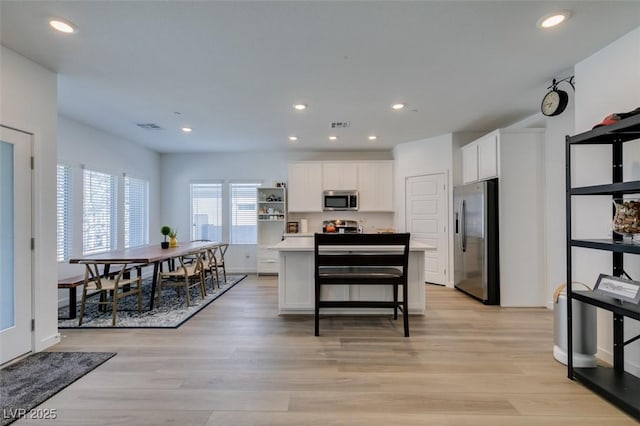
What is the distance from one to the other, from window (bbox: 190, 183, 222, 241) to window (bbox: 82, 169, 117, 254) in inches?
61.5

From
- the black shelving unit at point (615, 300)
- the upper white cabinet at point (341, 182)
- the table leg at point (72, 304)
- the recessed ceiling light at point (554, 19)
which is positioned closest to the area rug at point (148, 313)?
the table leg at point (72, 304)

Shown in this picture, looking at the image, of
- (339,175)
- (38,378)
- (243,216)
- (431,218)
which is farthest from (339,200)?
(38,378)

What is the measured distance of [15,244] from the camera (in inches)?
99.0

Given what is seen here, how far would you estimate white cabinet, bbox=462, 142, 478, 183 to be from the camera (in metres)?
4.52

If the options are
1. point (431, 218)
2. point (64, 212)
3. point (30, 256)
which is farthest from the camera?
point (431, 218)

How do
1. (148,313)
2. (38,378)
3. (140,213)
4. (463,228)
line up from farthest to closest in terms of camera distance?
(140,213) < (463,228) < (148,313) < (38,378)

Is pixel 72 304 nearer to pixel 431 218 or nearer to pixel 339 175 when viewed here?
pixel 339 175

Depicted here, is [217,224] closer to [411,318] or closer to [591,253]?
[411,318]

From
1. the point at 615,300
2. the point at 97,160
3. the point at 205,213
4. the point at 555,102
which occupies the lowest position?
the point at 615,300

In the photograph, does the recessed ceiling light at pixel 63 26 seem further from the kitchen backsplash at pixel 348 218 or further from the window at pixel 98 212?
the kitchen backsplash at pixel 348 218

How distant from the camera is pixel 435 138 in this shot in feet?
17.5

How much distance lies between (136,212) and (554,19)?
21.3 ft

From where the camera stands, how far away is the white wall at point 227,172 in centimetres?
645

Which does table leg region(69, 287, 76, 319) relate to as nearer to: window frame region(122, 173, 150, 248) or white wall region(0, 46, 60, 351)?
white wall region(0, 46, 60, 351)
